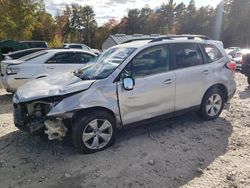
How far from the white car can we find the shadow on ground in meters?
2.76

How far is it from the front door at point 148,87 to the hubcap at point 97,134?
1.08 feet

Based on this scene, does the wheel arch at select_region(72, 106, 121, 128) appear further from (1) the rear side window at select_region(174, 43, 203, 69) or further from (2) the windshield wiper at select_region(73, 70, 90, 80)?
(1) the rear side window at select_region(174, 43, 203, 69)

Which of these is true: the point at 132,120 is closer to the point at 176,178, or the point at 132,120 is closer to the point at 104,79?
the point at 104,79

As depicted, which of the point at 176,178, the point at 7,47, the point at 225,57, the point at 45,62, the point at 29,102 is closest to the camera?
the point at 176,178

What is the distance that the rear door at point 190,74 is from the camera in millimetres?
5090

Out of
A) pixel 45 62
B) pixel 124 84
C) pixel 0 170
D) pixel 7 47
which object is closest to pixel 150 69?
pixel 124 84

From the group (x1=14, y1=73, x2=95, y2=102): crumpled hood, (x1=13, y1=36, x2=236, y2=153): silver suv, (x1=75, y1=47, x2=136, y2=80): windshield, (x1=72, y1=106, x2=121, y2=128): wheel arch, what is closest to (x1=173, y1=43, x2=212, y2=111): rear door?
(x1=13, y1=36, x2=236, y2=153): silver suv

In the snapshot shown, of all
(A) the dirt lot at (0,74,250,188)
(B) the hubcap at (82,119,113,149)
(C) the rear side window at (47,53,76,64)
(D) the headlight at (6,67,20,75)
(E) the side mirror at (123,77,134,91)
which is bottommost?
(A) the dirt lot at (0,74,250,188)

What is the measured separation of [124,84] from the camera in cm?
436

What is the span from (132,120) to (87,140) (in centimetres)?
84

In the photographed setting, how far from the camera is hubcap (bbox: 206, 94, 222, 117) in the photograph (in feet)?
18.5

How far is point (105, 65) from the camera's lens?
481 cm

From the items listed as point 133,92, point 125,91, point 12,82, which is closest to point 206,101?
point 133,92

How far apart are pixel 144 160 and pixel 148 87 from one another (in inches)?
47.6
